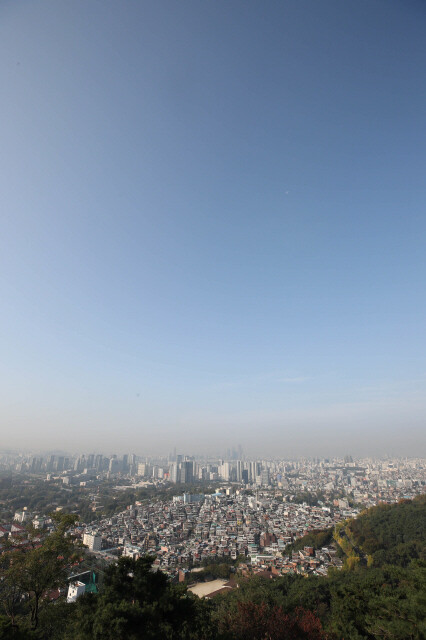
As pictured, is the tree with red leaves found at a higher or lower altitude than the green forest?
lower

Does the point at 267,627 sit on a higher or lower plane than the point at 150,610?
lower

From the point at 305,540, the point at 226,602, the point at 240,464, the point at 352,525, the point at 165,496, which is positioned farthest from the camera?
the point at 240,464

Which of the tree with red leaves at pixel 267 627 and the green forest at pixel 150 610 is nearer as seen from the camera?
the green forest at pixel 150 610

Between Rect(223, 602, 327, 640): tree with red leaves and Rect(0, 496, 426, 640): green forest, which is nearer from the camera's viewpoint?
Rect(0, 496, 426, 640): green forest

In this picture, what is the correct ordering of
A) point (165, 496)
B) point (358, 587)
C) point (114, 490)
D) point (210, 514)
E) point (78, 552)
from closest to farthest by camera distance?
point (78, 552) → point (358, 587) → point (210, 514) → point (165, 496) → point (114, 490)

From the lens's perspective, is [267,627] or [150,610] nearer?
[150,610]

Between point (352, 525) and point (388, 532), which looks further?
point (352, 525)

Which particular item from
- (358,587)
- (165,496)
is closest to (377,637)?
(358,587)

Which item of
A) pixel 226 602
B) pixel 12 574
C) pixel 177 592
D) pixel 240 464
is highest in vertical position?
pixel 12 574

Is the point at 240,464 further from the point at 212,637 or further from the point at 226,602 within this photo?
the point at 212,637

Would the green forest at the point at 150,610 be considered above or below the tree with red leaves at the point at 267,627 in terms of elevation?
above

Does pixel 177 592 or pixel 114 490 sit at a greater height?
pixel 177 592
